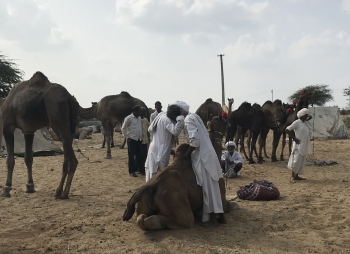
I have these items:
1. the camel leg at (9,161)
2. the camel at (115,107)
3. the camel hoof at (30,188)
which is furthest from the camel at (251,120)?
the camel leg at (9,161)

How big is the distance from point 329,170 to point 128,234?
781cm

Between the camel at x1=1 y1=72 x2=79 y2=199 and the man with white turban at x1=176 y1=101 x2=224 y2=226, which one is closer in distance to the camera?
the man with white turban at x1=176 y1=101 x2=224 y2=226

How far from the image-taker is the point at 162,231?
17.7 ft

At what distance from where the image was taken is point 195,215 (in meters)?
5.99

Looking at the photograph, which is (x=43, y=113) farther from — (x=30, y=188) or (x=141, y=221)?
(x=141, y=221)

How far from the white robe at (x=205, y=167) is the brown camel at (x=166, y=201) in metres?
0.14

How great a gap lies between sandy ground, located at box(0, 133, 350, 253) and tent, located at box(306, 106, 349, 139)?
14578 millimetres

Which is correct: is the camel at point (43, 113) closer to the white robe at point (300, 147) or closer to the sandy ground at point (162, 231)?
the sandy ground at point (162, 231)

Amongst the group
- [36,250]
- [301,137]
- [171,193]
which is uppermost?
[301,137]

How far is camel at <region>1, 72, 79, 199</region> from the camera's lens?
7.80 meters

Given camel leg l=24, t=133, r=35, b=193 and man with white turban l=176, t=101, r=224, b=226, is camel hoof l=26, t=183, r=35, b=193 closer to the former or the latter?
camel leg l=24, t=133, r=35, b=193

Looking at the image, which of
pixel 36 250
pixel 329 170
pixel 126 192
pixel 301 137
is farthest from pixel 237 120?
pixel 36 250

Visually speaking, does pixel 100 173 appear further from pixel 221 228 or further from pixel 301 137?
pixel 221 228

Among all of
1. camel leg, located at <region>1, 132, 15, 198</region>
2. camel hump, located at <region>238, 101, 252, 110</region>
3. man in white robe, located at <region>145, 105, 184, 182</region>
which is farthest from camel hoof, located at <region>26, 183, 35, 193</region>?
camel hump, located at <region>238, 101, 252, 110</region>
